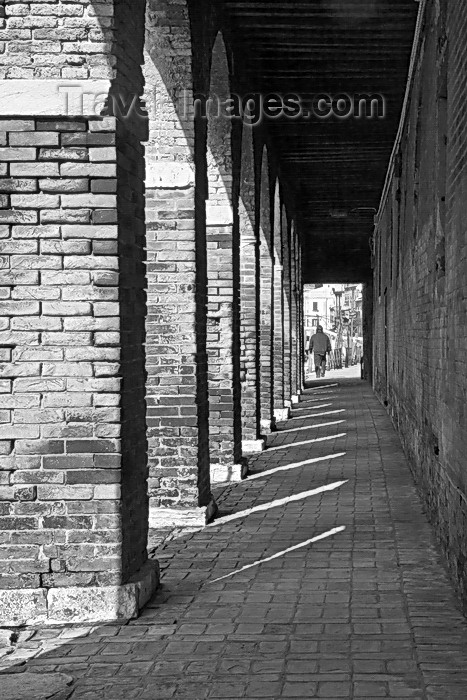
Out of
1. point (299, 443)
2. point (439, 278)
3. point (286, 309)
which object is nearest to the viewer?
point (439, 278)

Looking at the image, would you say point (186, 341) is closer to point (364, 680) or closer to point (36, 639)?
point (36, 639)

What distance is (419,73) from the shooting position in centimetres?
994

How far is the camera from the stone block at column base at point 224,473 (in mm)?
10266

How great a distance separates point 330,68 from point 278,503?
5.04 metres

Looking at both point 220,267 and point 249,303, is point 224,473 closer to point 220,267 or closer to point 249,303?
point 220,267

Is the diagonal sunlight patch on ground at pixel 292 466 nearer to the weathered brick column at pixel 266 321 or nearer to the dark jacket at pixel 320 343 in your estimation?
the weathered brick column at pixel 266 321

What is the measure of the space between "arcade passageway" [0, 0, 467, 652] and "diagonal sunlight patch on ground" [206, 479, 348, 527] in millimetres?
126

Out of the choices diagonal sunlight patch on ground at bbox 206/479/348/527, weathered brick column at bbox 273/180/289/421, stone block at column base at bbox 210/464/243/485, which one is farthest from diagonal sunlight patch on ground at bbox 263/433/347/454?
diagonal sunlight patch on ground at bbox 206/479/348/527

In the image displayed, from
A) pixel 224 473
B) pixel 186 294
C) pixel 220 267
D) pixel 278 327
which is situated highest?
pixel 220 267

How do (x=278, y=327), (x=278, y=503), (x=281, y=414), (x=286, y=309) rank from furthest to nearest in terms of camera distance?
(x=286, y=309), (x=278, y=327), (x=281, y=414), (x=278, y=503)

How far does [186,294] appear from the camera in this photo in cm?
782

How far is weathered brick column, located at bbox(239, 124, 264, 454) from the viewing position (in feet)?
40.4

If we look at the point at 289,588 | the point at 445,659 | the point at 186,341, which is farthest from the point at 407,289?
the point at 445,659

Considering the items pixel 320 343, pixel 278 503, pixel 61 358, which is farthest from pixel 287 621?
pixel 320 343
